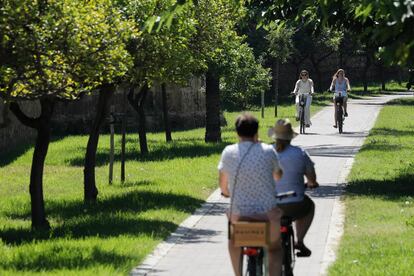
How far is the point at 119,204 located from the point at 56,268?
5.87 meters

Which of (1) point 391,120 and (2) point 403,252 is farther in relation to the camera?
(1) point 391,120

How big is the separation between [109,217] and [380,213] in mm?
3635

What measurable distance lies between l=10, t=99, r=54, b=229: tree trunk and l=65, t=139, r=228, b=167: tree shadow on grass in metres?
9.25

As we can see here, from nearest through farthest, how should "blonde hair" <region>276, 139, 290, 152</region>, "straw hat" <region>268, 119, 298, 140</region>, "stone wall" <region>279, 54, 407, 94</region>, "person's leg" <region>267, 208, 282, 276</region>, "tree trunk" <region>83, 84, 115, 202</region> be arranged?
1. "person's leg" <region>267, 208, 282, 276</region>
2. "straw hat" <region>268, 119, 298, 140</region>
3. "blonde hair" <region>276, 139, 290, 152</region>
4. "tree trunk" <region>83, 84, 115, 202</region>
5. "stone wall" <region>279, 54, 407, 94</region>

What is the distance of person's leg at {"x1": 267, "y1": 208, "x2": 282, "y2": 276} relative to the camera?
28.8ft

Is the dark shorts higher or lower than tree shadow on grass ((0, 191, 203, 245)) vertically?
higher

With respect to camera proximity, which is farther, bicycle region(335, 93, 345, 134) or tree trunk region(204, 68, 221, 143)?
bicycle region(335, 93, 345, 134)

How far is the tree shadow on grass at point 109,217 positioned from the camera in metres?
14.1

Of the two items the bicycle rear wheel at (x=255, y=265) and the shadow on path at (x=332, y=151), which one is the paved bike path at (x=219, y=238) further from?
the bicycle rear wheel at (x=255, y=265)

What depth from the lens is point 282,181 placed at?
Answer: 9.90 meters

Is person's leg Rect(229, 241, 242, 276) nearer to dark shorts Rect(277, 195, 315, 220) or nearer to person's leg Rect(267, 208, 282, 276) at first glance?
person's leg Rect(267, 208, 282, 276)

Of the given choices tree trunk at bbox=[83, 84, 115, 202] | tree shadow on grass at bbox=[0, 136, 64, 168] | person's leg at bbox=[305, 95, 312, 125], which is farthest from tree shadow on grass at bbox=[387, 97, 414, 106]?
tree trunk at bbox=[83, 84, 115, 202]

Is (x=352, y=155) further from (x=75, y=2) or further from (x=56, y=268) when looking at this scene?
(x=56, y=268)

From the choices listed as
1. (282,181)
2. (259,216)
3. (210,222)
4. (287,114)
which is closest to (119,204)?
(210,222)
